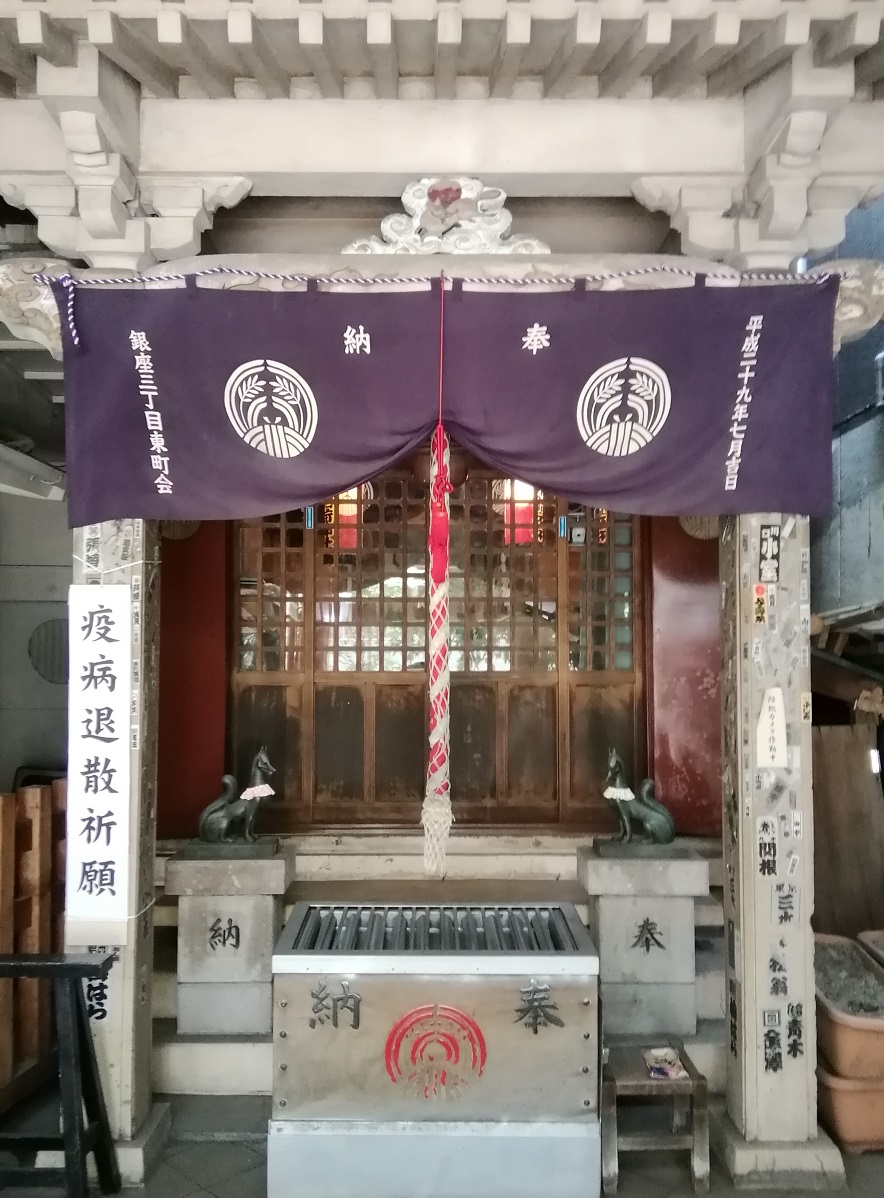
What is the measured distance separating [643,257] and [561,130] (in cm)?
79

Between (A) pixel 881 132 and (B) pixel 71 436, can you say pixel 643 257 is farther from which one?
(B) pixel 71 436

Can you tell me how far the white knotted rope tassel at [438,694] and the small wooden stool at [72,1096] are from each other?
5.61 feet

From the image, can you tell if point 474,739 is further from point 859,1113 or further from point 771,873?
point 859,1113

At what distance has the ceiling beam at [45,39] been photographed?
3.66 m

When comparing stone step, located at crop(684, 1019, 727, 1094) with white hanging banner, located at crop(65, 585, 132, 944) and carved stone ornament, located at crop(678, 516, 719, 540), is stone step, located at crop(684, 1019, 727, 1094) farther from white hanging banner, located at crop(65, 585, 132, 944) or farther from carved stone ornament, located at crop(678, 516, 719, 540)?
white hanging banner, located at crop(65, 585, 132, 944)

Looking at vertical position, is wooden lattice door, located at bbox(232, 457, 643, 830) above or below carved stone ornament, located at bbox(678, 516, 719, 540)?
below

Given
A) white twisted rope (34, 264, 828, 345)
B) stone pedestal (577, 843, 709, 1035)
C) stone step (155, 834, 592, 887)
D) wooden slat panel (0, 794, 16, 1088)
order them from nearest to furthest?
1. white twisted rope (34, 264, 828, 345)
2. wooden slat panel (0, 794, 16, 1088)
3. stone pedestal (577, 843, 709, 1035)
4. stone step (155, 834, 592, 887)

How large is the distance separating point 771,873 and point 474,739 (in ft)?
8.00

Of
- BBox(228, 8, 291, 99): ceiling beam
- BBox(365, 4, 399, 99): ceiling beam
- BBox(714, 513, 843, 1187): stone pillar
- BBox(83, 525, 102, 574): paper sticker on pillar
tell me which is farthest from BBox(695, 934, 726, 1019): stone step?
BBox(228, 8, 291, 99): ceiling beam

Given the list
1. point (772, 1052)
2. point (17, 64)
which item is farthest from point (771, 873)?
point (17, 64)

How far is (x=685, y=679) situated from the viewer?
19.5 feet

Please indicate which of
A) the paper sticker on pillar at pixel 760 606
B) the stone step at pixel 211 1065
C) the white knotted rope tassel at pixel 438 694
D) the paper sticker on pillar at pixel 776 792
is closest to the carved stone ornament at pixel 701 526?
the paper sticker on pillar at pixel 760 606

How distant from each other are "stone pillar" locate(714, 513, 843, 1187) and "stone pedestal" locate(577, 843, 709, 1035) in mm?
578

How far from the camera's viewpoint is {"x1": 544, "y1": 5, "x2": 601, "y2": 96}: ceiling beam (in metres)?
3.72
